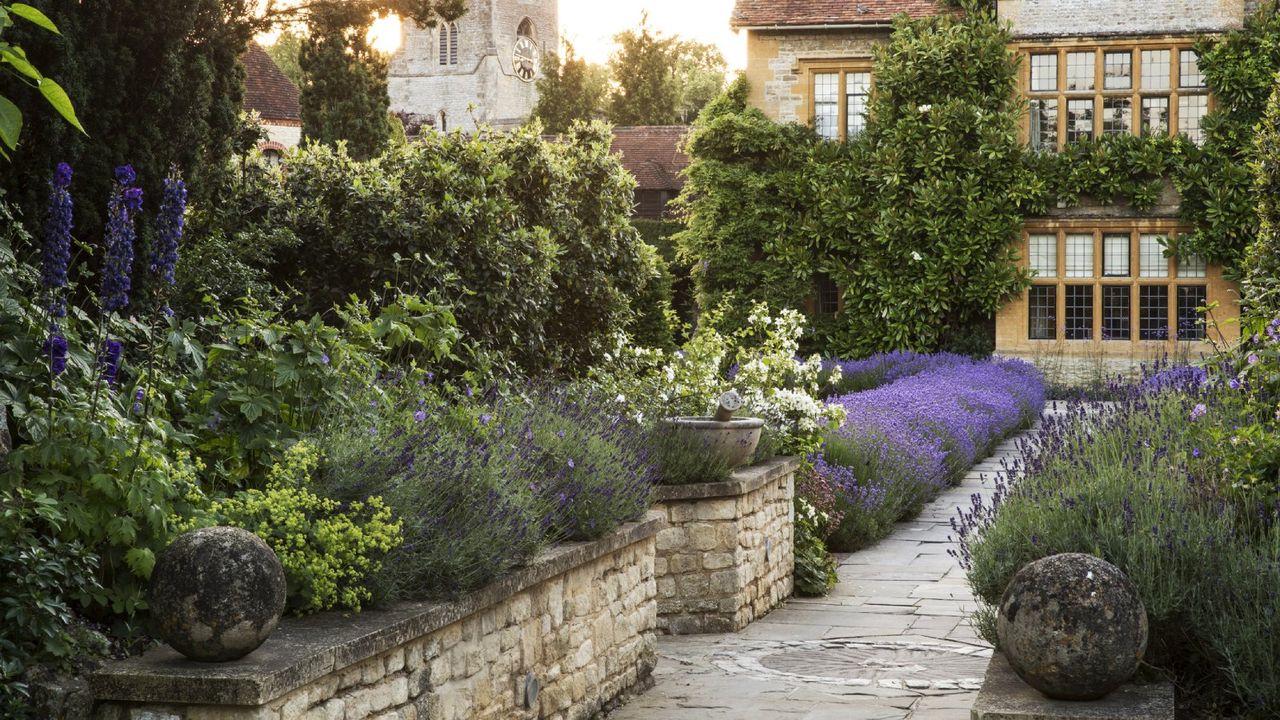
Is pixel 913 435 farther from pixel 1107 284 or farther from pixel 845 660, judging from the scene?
pixel 1107 284

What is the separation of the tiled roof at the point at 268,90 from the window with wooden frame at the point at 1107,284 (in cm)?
2216

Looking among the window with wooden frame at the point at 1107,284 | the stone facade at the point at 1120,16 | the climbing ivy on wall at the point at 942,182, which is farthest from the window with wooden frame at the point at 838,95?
the window with wooden frame at the point at 1107,284

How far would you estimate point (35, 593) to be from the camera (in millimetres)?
3768

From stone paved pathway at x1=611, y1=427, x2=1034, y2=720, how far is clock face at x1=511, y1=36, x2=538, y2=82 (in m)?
60.9

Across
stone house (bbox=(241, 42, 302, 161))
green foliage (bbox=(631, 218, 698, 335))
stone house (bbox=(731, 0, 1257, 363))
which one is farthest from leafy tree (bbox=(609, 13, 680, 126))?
stone house (bbox=(731, 0, 1257, 363))

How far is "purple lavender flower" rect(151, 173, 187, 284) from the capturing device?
4.59 m

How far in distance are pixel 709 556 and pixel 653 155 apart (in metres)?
30.3

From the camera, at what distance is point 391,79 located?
6931 centimetres

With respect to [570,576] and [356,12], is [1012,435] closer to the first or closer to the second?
[356,12]

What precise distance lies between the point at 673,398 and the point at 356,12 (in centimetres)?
879

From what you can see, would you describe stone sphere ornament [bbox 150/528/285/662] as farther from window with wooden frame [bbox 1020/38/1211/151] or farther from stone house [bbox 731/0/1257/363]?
window with wooden frame [bbox 1020/38/1211/151]

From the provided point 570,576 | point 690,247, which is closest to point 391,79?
point 690,247

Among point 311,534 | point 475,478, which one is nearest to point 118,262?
point 311,534

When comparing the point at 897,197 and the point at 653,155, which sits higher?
the point at 653,155
